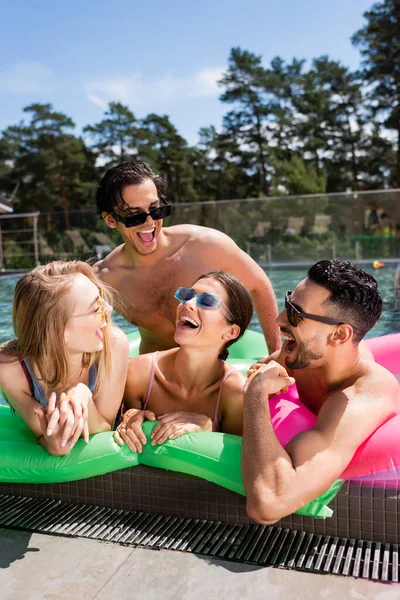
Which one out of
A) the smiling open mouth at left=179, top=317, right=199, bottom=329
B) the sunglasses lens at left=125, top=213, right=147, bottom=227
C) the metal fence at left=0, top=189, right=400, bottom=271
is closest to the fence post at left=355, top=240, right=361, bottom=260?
the metal fence at left=0, top=189, right=400, bottom=271

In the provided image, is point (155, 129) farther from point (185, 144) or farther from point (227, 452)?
point (227, 452)

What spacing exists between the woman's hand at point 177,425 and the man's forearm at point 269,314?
1.63 meters

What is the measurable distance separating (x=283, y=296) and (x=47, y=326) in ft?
31.1

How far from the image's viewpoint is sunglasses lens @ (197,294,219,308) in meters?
2.53

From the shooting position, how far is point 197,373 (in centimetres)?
266

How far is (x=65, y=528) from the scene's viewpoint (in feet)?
7.66

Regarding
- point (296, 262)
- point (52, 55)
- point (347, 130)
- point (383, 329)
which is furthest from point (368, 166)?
point (383, 329)

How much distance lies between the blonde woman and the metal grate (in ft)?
0.93

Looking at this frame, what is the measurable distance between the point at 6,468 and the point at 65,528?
38cm

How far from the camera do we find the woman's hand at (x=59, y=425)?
90.2 inches

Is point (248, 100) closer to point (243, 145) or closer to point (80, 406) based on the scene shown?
point (243, 145)

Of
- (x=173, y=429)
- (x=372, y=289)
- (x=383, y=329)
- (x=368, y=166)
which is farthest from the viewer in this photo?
(x=368, y=166)

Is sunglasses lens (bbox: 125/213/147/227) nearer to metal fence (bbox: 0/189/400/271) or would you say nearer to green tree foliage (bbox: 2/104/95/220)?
metal fence (bbox: 0/189/400/271)

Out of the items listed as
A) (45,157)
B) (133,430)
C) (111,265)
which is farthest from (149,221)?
(45,157)
